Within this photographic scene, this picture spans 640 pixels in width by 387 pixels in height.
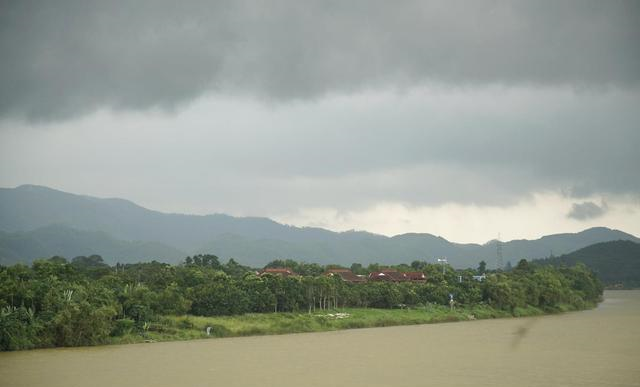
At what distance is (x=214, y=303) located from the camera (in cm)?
4556

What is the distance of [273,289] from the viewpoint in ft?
163

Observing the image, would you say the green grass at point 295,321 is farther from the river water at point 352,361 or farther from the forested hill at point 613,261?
the forested hill at point 613,261

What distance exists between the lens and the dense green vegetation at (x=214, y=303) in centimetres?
3528

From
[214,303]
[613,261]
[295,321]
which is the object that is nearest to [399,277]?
[295,321]

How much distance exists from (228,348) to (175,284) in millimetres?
11722

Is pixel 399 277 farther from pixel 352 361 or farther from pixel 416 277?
pixel 352 361

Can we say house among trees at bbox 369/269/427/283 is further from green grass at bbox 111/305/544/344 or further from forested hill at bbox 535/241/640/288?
forested hill at bbox 535/241/640/288

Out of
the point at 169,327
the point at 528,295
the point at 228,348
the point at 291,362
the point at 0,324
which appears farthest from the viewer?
the point at 528,295

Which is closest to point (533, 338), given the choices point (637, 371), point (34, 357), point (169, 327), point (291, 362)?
point (637, 371)

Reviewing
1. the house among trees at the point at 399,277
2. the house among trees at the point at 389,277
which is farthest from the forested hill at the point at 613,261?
the house among trees at the point at 389,277

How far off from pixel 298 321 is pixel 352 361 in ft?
53.0

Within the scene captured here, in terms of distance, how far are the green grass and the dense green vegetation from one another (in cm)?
9

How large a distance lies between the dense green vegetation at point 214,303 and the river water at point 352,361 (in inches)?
71.6

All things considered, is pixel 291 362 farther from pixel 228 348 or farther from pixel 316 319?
pixel 316 319
